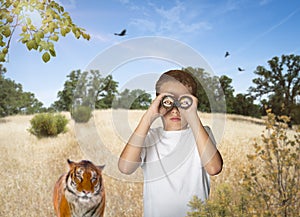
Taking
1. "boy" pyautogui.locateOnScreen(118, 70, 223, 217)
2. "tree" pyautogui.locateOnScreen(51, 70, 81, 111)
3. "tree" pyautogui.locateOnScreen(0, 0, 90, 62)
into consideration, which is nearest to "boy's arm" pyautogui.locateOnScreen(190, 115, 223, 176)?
"boy" pyautogui.locateOnScreen(118, 70, 223, 217)

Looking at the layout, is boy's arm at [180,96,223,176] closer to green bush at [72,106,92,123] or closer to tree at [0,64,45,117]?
green bush at [72,106,92,123]

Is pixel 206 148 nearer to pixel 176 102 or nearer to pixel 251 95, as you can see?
pixel 176 102

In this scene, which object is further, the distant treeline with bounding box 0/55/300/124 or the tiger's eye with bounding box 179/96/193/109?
the distant treeline with bounding box 0/55/300/124

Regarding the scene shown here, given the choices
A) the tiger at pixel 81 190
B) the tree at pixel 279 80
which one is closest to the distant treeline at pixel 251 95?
the tree at pixel 279 80

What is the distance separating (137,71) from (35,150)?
3234 millimetres

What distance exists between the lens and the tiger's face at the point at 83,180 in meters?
1.34

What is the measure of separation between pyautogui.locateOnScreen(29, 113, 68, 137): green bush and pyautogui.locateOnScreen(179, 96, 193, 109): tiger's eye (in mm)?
3671

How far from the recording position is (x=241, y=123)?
17.5 feet

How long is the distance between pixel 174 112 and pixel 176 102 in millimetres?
84

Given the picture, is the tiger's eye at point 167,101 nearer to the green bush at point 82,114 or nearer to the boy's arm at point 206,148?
the boy's arm at point 206,148

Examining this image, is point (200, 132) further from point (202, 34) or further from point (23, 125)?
point (23, 125)

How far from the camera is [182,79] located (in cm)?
110

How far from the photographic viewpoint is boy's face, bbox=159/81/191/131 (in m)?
1.04

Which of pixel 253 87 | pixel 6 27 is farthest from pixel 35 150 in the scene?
pixel 253 87
